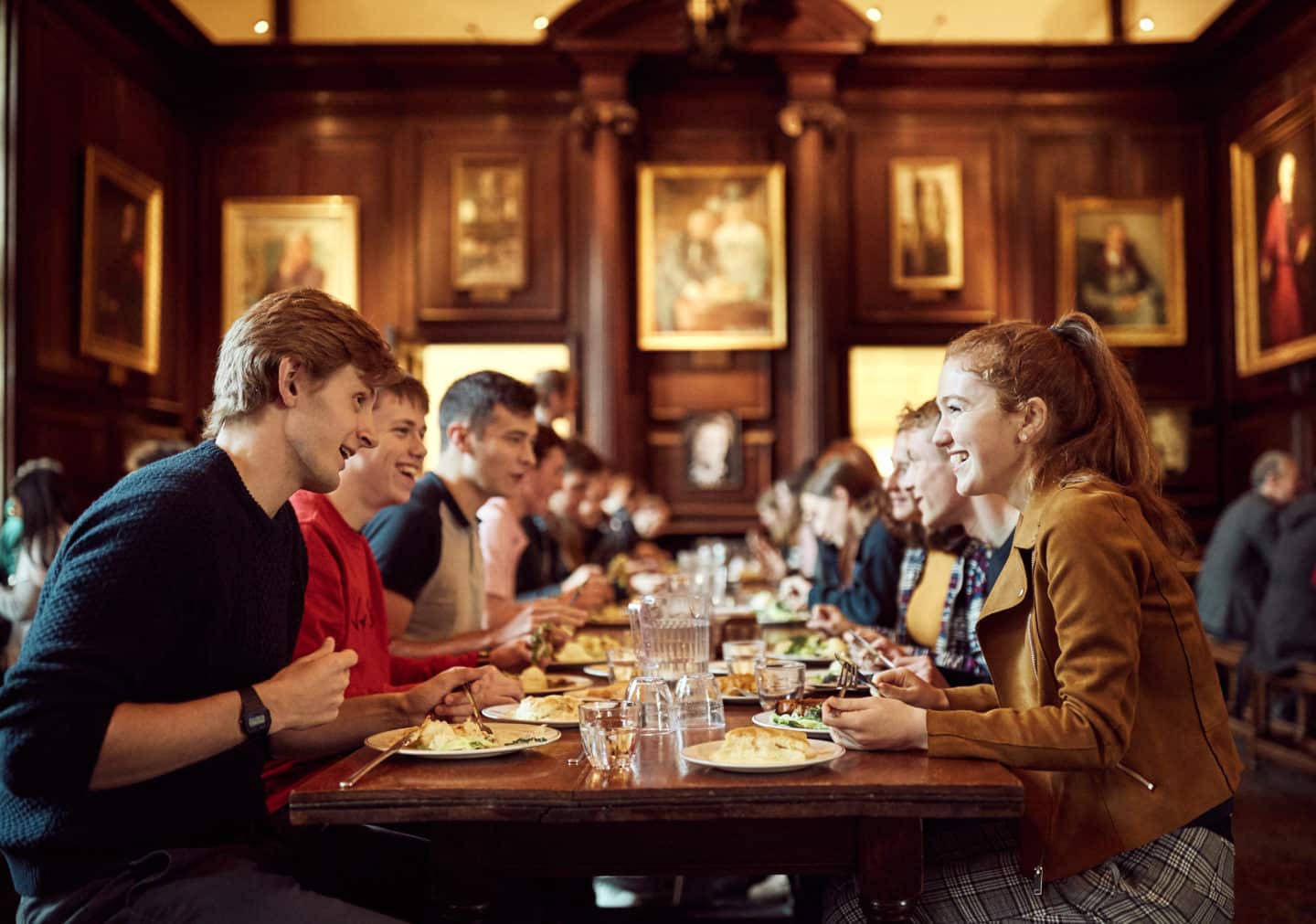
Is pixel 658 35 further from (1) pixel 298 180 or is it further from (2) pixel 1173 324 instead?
(2) pixel 1173 324

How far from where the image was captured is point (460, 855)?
1.77 metres

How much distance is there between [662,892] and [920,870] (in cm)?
230

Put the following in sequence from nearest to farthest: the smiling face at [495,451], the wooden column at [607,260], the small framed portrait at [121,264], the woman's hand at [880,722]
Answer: the woman's hand at [880,722] < the smiling face at [495,451] < the small framed portrait at [121,264] < the wooden column at [607,260]

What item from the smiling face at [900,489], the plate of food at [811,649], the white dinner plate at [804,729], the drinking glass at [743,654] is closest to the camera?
the white dinner plate at [804,729]

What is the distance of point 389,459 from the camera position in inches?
119

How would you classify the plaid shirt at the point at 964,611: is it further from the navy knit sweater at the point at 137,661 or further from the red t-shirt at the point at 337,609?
the navy knit sweater at the point at 137,661

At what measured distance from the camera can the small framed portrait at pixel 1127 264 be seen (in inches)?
404

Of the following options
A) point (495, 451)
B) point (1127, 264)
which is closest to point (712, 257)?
point (1127, 264)

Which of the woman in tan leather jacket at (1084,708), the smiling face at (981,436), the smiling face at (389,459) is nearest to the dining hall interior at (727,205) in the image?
the smiling face at (389,459)

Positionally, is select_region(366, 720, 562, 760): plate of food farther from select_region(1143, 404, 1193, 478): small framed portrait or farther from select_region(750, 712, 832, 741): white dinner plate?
select_region(1143, 404, 1193, 478): small framed portrait

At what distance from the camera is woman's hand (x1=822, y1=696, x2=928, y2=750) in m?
1.90

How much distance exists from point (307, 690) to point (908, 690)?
Answer: 39.2 inches

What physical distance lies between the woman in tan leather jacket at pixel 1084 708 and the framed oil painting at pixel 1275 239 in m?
7.47

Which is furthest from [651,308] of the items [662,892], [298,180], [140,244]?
[662,892]
